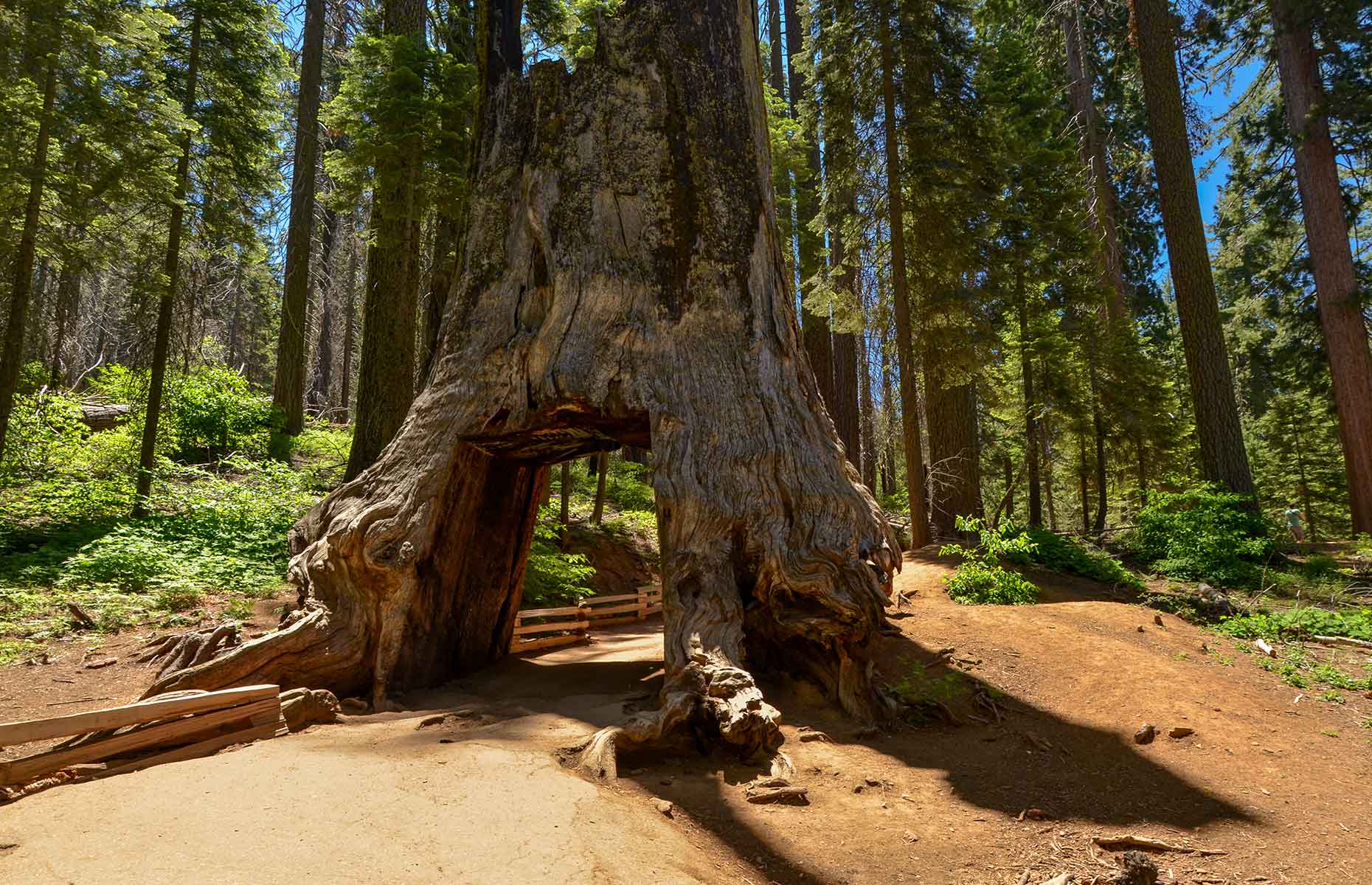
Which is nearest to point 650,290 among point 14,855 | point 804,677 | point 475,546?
point 475,546

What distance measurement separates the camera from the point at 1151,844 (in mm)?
3852

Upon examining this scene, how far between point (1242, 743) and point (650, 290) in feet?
19.1

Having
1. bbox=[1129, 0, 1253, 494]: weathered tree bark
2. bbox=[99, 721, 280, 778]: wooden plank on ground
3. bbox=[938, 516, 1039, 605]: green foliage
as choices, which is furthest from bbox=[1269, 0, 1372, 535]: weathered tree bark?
bbox=[99, 721, 280, 778]: wooden plank on ground

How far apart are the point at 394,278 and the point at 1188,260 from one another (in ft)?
46.7

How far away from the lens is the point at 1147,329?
31.5 meters

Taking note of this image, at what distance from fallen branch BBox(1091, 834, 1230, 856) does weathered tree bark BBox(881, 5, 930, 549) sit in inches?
293

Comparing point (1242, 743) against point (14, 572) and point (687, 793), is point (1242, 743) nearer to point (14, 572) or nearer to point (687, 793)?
point (687, 793)

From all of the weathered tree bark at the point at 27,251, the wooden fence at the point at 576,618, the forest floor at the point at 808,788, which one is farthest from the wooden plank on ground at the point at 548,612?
the weathered tree bark at the point at 27,251

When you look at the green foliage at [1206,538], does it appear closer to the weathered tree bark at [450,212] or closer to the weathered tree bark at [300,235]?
the weathered tree bark at [450,212]

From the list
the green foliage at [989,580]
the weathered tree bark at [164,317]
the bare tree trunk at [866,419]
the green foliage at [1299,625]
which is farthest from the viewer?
the bare tree trunk at [866,419]

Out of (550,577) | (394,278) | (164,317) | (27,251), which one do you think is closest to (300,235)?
(164,317)

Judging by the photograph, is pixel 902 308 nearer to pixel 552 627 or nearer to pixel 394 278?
pixel 552 627

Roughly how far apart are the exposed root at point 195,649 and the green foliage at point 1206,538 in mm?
11982

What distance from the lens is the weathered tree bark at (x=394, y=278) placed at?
34.1 feet
